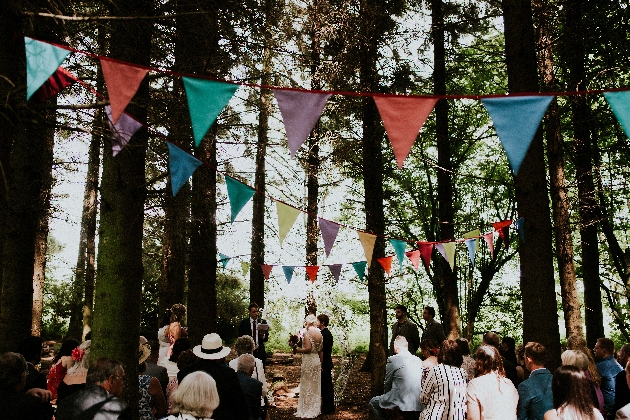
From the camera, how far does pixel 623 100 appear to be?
3648mm

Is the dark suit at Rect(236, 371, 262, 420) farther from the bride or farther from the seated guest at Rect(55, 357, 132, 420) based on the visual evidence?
the bride

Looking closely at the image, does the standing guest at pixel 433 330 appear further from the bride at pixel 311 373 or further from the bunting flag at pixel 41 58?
the bunting flag at pixel 41 58

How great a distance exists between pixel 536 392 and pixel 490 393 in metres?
0.43

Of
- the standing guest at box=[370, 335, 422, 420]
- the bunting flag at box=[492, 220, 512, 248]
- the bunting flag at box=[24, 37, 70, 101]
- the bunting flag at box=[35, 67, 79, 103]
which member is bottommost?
the standing guest at box=[370, 335, 422, 420]

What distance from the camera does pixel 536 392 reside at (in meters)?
4.33

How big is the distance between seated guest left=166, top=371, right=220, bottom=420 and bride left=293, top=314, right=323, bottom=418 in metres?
6.22

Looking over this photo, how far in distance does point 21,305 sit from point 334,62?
767cm

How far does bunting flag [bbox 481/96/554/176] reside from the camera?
3.89 m

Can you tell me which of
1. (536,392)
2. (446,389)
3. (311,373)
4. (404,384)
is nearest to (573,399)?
(536,392)

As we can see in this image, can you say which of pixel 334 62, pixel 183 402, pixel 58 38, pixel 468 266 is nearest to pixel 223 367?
pixel 183 402

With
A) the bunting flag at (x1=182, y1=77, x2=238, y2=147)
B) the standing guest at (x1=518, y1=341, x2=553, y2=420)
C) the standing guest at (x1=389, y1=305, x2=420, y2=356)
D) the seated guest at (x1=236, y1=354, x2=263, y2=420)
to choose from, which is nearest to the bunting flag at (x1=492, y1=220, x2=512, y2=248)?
the standing guest at (x1=389, y1=305, x2=420, y2=356)

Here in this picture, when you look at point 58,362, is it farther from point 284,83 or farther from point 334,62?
point 284,83

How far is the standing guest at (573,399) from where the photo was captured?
3.24m

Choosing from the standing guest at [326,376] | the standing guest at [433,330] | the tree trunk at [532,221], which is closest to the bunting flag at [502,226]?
the standing guest at [433,330]
